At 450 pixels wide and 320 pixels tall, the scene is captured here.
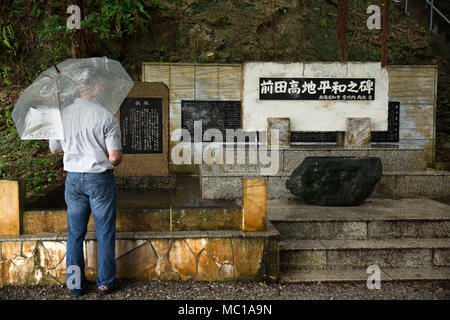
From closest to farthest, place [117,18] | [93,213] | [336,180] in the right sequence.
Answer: [93,213]
[336,180]
[117,18]

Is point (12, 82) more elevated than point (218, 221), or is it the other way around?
point (12, 82)

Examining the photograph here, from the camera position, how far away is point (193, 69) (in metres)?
9.97

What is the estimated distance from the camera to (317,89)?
7867mm

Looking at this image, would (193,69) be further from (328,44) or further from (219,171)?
(328,44)

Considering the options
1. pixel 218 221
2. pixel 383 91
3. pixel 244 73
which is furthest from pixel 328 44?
pixel 218 221

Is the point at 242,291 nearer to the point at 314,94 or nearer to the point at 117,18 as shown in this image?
the point at 314,94

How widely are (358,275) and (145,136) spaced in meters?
4.49

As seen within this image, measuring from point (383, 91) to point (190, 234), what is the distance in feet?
18.2

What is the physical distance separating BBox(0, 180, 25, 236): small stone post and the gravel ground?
67cm

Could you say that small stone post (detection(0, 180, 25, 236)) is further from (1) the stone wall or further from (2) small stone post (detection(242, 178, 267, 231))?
(2) small stone post (detection(242, 178, 267, 231))

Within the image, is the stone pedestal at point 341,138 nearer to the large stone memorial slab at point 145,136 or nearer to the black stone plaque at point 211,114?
the black stone plaque at point 211,114

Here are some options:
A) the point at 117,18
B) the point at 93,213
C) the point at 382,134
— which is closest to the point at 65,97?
the point at 93,213

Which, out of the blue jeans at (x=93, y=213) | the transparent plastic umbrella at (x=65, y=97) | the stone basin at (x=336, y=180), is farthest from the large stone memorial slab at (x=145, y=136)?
the blue jeans at (x=93, y=213)

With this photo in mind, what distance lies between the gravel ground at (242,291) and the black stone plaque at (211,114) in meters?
5.74
